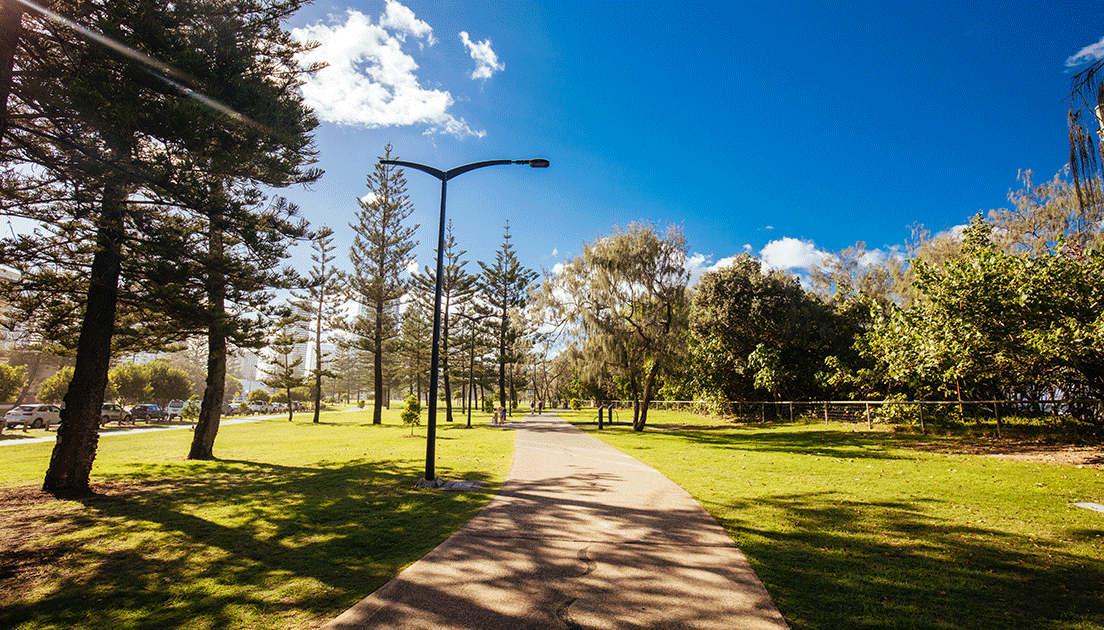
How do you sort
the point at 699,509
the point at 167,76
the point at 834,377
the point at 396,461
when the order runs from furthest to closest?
the point at 834,377
the point at 396,461
the point at 167,76
the point at 699,509

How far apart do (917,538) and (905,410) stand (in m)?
17.1

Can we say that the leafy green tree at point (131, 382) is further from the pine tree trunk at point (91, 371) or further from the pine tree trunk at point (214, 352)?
the pine tree trunk at point (91, 371)

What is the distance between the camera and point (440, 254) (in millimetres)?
8828

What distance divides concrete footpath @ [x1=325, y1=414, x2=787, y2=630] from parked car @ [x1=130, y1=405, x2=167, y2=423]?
40819 millimetres

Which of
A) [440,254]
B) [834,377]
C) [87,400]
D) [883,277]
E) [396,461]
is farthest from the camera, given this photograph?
[883,277]

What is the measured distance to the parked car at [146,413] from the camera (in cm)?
3284

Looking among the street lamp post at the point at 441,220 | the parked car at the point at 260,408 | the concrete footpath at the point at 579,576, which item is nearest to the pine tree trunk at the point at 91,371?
the street lamp post at the point at 441,220

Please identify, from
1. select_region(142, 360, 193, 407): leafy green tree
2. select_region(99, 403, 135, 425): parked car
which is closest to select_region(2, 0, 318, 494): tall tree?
select_region(99, 403, 135, 425): parked car

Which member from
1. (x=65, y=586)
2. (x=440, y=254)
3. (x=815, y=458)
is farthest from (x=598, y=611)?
(x=815, y=458)

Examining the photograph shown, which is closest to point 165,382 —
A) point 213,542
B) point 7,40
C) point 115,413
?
point 115,413

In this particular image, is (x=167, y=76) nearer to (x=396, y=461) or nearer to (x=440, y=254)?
(x=440, y=254)

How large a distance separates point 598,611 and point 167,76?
33.1ft

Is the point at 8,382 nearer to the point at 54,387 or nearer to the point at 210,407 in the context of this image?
the point at 54,387

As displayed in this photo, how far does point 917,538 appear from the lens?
5.26 metres
